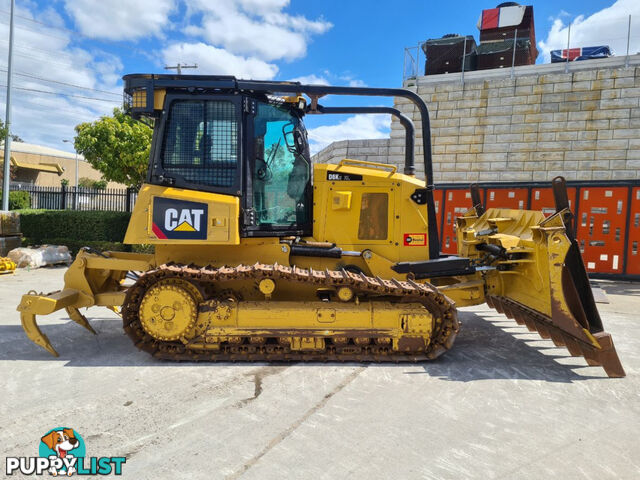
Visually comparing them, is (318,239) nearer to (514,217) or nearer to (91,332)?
(514,217)

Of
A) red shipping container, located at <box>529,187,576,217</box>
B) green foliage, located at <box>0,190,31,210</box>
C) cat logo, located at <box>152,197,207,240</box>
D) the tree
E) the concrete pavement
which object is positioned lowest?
the concrete pavement

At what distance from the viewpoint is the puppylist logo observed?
2.53 meters

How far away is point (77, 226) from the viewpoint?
1325 cm

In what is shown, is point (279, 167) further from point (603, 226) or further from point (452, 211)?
point (603, 226)

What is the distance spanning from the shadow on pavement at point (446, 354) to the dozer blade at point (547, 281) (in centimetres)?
38

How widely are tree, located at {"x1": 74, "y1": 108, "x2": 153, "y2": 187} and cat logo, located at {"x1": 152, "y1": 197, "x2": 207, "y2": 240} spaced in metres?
10.1

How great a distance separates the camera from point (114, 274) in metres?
5.29

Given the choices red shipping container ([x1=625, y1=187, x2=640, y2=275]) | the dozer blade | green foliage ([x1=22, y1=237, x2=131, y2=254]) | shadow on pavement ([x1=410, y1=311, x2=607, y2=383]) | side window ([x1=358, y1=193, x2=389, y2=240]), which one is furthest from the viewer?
green foliage ([x1=22, y1=237, x2=131, y2=254])

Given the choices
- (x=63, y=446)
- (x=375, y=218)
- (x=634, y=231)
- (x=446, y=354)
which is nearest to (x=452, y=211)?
(x=634, y=231)

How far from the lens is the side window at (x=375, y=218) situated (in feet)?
16.1

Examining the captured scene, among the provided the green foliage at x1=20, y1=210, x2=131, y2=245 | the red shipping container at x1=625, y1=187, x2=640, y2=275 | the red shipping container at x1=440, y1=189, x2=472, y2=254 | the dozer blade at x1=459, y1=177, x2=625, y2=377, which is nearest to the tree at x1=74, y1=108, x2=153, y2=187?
the green foliage at x1=20, y1=210, x2=131, y2=245

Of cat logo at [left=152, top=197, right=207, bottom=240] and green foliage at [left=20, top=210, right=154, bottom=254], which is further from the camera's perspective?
green foliage at [left=20, top=210, right=154, bottom=254]

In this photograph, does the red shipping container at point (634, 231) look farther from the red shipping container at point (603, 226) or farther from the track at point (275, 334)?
the track at point (275, 334)

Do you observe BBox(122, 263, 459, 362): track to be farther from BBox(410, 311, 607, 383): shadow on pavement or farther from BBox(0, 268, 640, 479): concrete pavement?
BBox(410, 311, 607, 383): shadow on pavement
